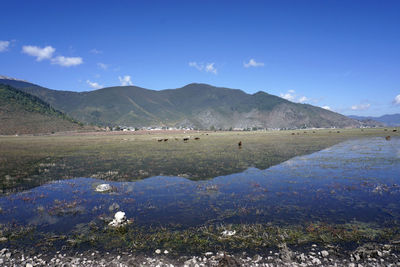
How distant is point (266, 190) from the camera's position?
17344 millimetres

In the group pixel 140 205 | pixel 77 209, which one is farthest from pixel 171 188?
pixel 77 209

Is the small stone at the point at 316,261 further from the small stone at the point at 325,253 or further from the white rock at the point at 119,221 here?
the white rock at the point at 119,221

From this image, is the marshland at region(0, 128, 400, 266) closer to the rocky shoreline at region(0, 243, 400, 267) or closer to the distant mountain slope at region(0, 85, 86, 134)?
the rocky shoreline at region(0, 243, 400, 267)

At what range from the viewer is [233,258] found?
8.39m

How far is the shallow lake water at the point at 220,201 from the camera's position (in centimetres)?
1212

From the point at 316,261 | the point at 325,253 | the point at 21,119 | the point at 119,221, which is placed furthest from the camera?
the point at 21,119

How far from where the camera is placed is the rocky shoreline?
812 cm

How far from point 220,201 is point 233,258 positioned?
681 cm

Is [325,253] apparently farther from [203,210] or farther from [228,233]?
[203,210]

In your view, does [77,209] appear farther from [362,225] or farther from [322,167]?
[322,167]

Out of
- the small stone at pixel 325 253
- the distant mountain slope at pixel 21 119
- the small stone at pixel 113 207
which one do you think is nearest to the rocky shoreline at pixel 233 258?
the small stone at pixel 325 253

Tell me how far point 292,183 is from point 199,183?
818cm

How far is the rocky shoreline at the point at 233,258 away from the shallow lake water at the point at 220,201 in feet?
7.80

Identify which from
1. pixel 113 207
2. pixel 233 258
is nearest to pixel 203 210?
pixel 233 258
